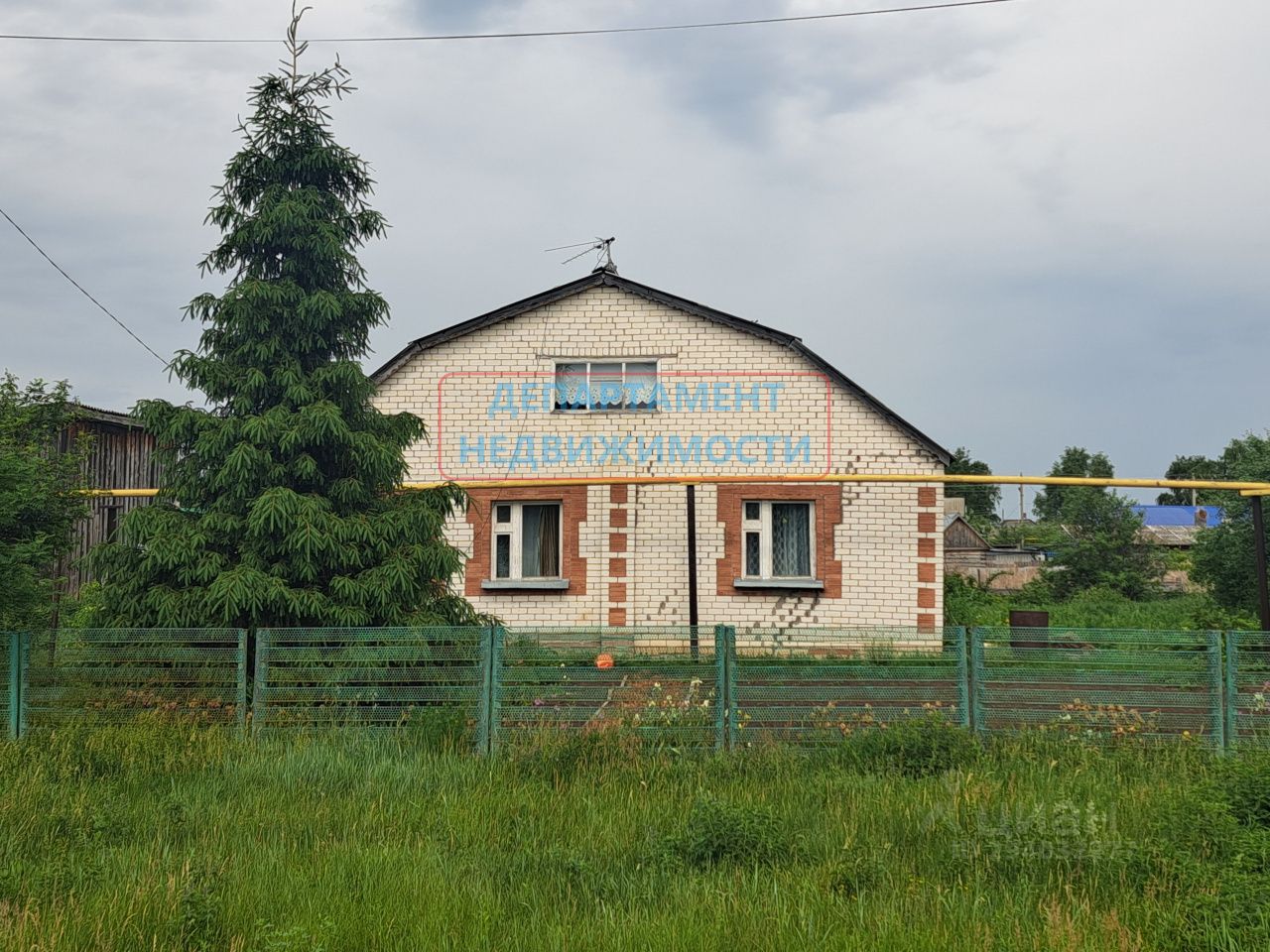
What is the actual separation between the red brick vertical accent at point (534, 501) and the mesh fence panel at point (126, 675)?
781 centimetres

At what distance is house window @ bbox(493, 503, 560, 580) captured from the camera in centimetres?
1817

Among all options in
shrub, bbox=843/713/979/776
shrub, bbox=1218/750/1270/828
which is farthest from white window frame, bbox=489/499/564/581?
shrub, bbox=1218/750/1270/828

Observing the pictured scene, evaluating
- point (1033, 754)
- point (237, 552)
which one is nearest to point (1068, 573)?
point (1033, 754)

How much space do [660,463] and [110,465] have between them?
31.3 feet

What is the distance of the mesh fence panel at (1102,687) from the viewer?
965 centimetres

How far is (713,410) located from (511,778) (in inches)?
413

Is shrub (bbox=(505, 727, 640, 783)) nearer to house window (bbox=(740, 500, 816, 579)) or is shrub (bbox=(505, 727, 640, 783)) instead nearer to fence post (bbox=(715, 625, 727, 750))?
fence post (bbox=(715, 625, 727, 750))

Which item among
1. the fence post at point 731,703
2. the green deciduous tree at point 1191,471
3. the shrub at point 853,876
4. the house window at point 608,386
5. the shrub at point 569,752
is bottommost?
the shrub at point 853,876

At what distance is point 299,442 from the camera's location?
11.0 m

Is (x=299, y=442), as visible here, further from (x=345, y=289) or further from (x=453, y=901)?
(x=453, y=901)

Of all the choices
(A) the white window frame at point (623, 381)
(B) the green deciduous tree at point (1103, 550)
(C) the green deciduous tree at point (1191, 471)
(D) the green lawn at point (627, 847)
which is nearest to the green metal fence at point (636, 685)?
(D) the green lawn at point (627, 847)

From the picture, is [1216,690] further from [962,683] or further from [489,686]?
[489,686]

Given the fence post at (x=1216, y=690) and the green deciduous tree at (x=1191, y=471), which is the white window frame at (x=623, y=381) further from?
the green deciduous tree at (x=1191, y=471)

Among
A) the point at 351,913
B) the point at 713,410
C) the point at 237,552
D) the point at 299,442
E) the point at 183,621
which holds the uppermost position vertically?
the point at 713,410
